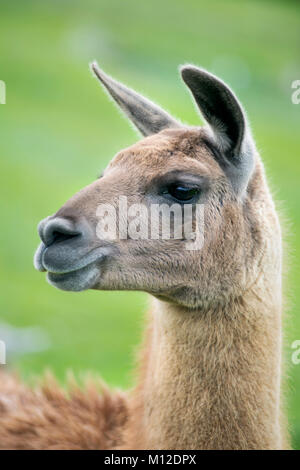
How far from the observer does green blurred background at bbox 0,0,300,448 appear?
9.53m

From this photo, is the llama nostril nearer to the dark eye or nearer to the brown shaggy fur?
the dark eye

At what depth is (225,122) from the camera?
145 inches

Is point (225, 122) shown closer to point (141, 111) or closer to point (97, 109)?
point (141, 111)

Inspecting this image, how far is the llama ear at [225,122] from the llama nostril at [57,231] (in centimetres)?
84

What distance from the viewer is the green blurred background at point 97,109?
9.53m

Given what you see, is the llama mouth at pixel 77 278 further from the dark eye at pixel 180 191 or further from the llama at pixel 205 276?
the dark eye at pixel 180 191

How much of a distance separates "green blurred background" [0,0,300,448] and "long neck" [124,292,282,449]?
0.53 metres

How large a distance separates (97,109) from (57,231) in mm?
15338

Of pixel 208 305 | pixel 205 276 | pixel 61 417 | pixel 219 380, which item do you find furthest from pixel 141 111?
pixel 61 417

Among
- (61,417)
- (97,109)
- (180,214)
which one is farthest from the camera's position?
(97,109)

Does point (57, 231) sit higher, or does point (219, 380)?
point (57, 231)

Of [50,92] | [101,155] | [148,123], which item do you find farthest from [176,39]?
[148,123]

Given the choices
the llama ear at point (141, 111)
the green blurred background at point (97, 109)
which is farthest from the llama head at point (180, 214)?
the green blurred background at point (97, 109)

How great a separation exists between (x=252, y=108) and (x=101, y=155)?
4.24 meters
